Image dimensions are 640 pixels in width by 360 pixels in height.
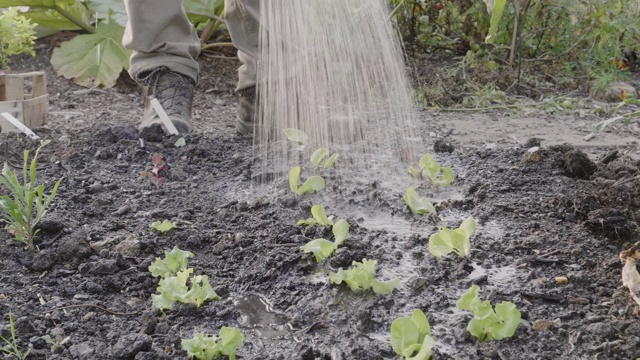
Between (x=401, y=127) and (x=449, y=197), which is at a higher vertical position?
(x=449, y=197)

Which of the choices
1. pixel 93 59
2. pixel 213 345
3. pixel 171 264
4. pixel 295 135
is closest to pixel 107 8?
pixel 93 59

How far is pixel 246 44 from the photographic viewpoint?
11.5ft

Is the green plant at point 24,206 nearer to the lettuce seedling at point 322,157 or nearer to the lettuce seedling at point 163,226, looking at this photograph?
the lettuce seedling at point 163,226

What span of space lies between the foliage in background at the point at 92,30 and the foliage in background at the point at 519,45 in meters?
1.19

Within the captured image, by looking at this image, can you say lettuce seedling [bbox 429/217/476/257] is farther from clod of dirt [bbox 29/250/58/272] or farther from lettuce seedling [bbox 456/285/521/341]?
clod of dirt [bbox 29/250/58/272]

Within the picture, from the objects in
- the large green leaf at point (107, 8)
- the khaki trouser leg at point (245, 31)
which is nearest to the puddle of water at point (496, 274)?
the khaki trouser leg at point (245, 31)

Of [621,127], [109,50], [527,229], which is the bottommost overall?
[109,50]

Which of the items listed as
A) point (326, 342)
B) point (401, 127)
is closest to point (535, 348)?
point (326, 342)

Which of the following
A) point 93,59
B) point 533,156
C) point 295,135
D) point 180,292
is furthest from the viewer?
point 93,59

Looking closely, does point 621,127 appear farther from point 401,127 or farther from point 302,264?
point 302,264

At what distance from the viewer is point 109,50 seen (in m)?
4.60

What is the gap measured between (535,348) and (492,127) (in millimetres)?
2326

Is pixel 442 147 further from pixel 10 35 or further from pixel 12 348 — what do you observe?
pixel 10 35

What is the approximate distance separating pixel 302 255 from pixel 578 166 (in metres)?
1.10
